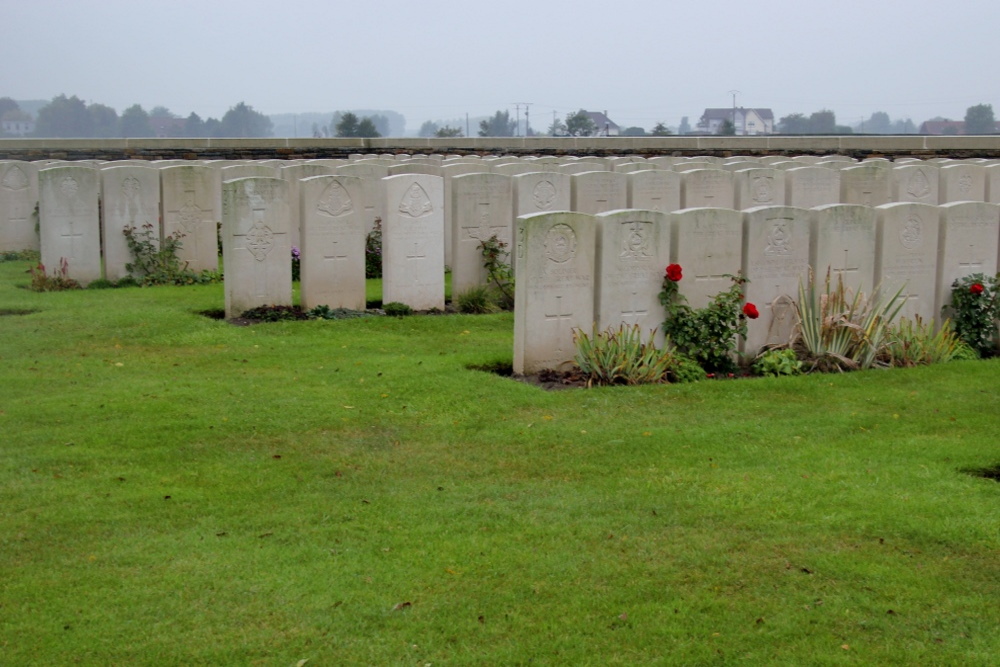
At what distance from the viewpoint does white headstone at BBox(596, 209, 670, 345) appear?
884 cm

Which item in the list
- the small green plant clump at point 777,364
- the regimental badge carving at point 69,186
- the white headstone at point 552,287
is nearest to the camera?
the white headstone at point 552,287

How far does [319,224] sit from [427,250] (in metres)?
1.22

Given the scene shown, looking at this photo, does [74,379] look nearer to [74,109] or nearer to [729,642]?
[729,642]

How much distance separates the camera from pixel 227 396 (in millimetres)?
7922

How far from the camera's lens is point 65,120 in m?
22.3

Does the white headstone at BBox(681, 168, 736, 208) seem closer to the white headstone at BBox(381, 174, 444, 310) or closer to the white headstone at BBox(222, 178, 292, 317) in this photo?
the white headstone at BBox(381, 174, 444, 310)

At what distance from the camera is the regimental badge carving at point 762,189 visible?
619 inches

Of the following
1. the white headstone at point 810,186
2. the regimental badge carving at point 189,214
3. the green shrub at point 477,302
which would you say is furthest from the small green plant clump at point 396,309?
the white headstone at point 810,186

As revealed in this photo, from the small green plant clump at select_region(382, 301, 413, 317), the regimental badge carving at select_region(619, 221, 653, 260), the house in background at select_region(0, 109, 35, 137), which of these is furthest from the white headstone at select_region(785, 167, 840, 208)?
the house in background at select_region(0, 109, 35, 137)

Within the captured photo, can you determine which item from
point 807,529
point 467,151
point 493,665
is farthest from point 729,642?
point 467,151

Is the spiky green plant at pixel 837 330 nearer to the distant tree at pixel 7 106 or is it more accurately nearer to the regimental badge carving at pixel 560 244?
the regimental badge carving at pixel 560 244

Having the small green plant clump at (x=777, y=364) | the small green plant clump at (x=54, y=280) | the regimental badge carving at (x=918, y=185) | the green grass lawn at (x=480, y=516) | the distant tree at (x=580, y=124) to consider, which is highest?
the distant tree at (x=580, y=124)

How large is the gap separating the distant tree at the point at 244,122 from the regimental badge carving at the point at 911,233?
48.8 m

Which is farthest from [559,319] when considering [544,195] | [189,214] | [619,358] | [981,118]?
[981,118]
